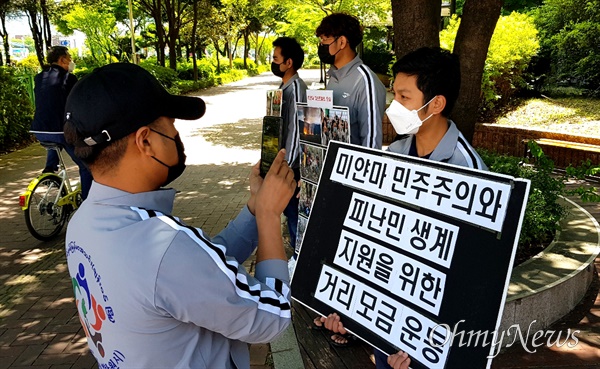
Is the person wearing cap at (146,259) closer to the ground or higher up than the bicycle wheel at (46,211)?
higher up

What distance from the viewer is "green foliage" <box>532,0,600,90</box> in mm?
11914

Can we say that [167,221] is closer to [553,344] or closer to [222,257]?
[222,257]

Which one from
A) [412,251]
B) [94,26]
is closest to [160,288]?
[412,251]

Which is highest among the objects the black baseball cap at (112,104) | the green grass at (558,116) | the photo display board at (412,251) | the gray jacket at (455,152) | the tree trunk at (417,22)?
the tree trunk at (417,22)

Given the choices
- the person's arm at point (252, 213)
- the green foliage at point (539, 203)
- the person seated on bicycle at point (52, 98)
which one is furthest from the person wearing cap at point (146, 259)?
the person seated on bicycle at point (52, 98)

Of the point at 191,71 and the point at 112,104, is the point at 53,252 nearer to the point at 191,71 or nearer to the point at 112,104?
the point at 112,104

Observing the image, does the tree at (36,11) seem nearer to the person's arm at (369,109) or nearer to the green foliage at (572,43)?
the green foliage at (572,43)

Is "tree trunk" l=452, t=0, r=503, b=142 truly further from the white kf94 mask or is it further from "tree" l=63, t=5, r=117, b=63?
"tree" l=63, t=5, r=117, b=63

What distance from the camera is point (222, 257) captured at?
1.31m

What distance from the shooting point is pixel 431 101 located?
235cm

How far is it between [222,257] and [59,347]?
311 centimetres

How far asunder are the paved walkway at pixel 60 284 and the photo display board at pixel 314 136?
3.75 ft

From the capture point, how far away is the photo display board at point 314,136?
3410mm

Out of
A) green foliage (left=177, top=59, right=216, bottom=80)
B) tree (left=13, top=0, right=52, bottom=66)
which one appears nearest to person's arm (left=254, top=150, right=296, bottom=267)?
tree (left=13, top=0, right=52, bottom=66)
